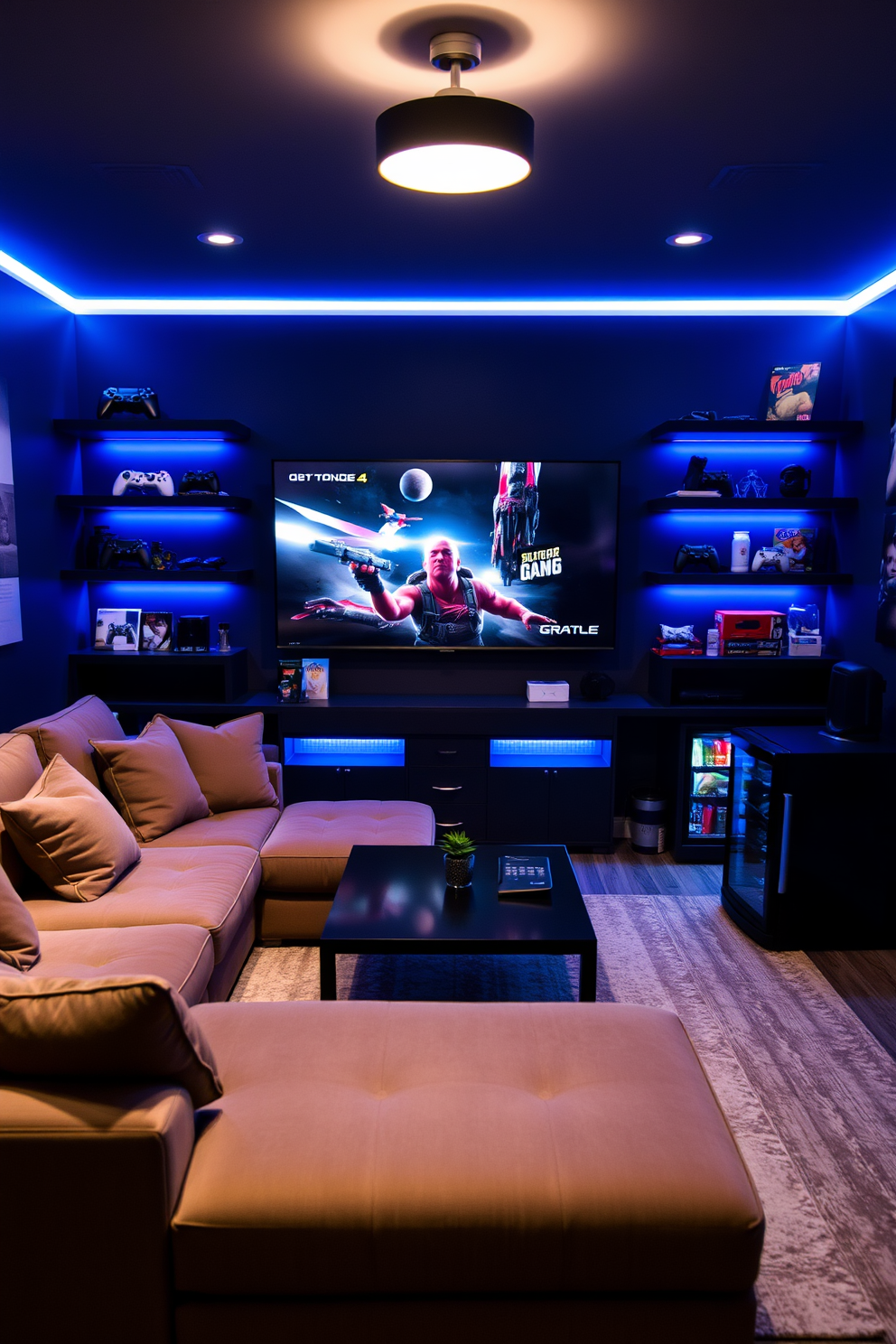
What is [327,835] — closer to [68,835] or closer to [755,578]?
[68,835]

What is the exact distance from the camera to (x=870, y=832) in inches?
143

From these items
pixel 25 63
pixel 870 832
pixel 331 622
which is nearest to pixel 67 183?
pixel 25 63

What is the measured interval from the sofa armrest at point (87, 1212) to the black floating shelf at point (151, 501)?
3495 mm

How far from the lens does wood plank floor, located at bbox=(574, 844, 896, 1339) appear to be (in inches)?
87.1

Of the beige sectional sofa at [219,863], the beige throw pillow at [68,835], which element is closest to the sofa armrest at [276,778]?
the beige sectional sofa at [219,863]

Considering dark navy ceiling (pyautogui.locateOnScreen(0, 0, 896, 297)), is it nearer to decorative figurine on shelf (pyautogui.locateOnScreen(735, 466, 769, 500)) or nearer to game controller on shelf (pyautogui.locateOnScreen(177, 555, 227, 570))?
decorative figurine on shelf (pyautogui.locateOnScreen(735, 466, 769, 500))

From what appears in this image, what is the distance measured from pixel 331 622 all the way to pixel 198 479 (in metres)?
1.00

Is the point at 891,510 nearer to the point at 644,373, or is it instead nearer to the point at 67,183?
the point at 644,373

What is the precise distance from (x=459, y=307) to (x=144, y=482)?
188 cm

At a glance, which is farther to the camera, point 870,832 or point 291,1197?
point 870,832

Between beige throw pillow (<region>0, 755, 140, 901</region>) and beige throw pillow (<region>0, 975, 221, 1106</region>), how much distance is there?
1283 millimetres

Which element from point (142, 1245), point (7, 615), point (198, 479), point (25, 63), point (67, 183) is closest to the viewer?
point (142, 1245)

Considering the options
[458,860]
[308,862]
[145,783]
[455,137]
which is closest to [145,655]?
[145,783]

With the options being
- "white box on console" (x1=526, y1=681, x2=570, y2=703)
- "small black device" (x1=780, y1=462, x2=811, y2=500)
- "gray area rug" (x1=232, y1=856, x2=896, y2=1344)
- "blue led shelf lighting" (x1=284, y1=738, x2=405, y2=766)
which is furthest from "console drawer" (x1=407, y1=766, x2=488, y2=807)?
"small black device" (x1=780, y1=462, x2=811, y2=500)
